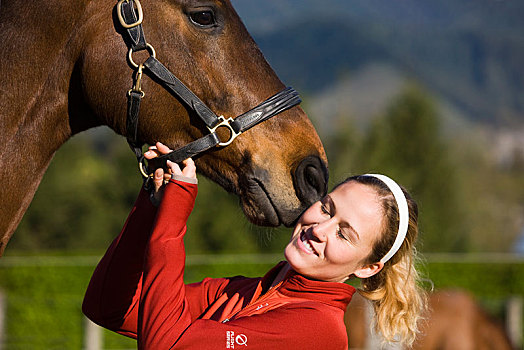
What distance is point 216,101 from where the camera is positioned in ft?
7.04

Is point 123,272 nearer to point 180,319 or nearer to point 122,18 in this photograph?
point 180,319

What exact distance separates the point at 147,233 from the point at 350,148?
23.5 meters

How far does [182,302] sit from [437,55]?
200 meters

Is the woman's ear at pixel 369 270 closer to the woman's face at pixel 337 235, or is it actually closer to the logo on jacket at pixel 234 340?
the woman's face at pixel 337 235

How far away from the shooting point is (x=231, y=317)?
2010mm

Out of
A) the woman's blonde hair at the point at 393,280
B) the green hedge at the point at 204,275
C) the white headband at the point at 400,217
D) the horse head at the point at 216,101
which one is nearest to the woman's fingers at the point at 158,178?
the horse head at the point at 216,101

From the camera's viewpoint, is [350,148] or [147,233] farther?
[350,148]

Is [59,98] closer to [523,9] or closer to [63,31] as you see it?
[63,31]

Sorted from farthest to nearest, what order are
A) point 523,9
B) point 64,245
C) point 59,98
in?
point 523,9 → point 64,245 → point 59,98

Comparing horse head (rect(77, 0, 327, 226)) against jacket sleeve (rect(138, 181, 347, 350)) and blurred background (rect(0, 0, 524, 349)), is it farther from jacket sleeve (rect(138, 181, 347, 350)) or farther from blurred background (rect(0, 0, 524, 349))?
jacket sleeve (rect(138, 181, 347, 350))

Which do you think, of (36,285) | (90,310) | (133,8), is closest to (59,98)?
(133,8)

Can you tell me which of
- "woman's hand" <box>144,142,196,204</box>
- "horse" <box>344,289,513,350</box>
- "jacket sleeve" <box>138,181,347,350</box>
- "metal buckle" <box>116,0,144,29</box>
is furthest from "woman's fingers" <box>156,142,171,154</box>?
"horse" <box>344,289,513,350</box>

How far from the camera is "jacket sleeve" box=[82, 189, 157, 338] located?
82.7 inches

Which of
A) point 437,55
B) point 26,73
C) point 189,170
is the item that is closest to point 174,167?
point 189,170
